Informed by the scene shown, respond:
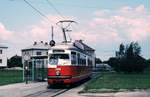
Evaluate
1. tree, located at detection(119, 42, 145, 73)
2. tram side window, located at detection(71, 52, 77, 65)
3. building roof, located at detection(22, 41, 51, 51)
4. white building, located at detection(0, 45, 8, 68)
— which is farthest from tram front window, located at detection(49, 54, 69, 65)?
building roof, located at detection(22, 41, 51, 51)

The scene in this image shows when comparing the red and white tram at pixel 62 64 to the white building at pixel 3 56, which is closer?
the red and white tram at pixel 62 64

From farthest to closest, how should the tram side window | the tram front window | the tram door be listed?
1. the tram door
2. the tram side window
3. the tram front window

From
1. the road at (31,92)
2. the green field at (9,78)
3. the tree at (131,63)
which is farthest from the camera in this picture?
the tree at (131,63)

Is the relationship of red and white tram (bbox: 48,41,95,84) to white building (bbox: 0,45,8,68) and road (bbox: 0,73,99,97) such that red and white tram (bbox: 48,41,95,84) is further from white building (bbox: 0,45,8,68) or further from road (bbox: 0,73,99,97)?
white building (bbox: 0,45,8,68)

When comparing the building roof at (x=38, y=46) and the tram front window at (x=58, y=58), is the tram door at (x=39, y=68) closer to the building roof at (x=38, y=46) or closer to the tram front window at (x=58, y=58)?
the tram front window at (x=58, y=58)

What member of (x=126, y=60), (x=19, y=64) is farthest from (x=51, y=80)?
(x=19, y=64)

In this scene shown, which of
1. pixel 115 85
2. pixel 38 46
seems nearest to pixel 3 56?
pixel 38 46

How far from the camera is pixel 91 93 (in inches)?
758

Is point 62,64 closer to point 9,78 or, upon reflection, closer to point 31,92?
point 31,92

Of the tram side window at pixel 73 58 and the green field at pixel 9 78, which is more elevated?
the tram side window at pixel 73 58

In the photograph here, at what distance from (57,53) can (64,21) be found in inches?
362

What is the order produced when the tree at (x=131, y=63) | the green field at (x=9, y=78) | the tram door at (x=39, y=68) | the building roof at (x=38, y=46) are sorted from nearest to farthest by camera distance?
1. the green field at (x=9, y=78)
2. the tram door at (x=39, y=68)
3. the tree at (x=131, y=63)
4. the building roof at (x=38, y=46)

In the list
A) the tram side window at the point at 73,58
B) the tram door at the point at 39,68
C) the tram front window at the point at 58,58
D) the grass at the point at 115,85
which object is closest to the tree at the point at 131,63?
the tram door at the point at 39,68

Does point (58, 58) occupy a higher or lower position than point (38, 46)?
lower
